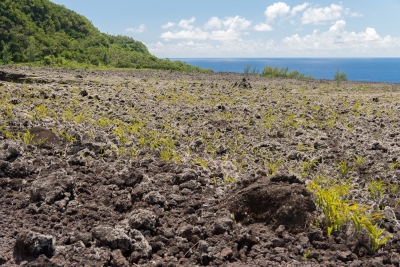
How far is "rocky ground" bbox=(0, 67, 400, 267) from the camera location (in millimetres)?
2998

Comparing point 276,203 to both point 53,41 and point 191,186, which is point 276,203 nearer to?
point 191,186

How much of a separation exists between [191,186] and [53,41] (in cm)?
2991

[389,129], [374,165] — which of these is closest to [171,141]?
[374,165]

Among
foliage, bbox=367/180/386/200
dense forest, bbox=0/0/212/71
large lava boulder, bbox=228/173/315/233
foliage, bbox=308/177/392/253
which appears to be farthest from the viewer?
dense forest, bbox=0/0/212/71

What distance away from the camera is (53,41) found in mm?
30234

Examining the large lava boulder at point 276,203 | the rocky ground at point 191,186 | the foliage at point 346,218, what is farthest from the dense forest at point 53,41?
the foliage at point 346,218

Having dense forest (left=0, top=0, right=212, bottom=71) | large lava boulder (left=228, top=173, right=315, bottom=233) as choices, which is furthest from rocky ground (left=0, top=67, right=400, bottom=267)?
dense forest (left=0, top=0, right=212, bottom=71)

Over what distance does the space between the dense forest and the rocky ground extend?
1911 cm

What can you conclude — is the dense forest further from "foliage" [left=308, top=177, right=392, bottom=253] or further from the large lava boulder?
"foliage" [left=308, top=177, right=392, bottom=253]

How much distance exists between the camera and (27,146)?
536 cm

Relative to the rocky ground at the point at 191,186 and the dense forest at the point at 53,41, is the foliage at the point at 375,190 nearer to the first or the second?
the rocky ground at the point at 191,186

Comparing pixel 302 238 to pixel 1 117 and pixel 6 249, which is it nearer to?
pixel 6 249

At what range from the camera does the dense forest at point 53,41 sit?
26.2 m

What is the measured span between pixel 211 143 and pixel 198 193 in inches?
93.2
